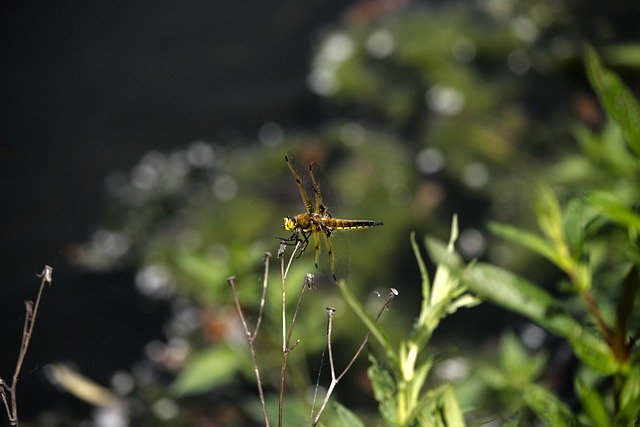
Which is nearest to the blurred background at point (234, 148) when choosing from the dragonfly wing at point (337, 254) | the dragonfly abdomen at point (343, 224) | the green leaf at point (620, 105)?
the dragonfly abdomen at point (343, 224)

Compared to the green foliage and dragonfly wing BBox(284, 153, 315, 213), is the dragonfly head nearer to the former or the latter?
dragonfly wing BBox(284, 153, 315, 213)

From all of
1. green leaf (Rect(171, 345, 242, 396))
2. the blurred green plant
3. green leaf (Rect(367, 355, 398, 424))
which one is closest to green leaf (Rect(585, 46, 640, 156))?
the blurred green plant

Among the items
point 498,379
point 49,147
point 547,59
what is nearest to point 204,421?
point 498,379

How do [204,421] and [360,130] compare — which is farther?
[360,130]

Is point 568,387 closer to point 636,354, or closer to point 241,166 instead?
point 636,354

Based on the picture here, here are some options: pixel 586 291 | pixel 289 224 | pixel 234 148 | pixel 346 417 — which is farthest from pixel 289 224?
pixel 234 148

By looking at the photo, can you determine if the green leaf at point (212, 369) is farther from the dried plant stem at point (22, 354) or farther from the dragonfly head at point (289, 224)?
the dried plant stem at point (22, 354)
